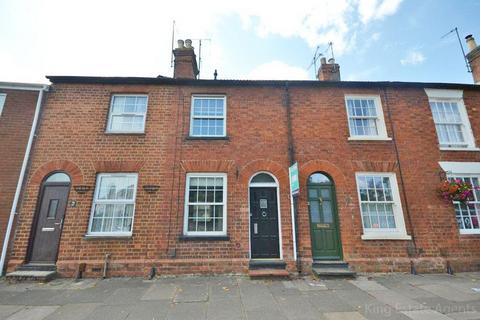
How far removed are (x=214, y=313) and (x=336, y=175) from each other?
5.24m

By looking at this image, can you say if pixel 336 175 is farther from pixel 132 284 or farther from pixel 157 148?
pixel 132 284

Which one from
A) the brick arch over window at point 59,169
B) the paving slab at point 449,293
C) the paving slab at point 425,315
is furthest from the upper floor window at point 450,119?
the brick arch over window at point 59,169

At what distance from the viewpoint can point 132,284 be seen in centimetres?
562

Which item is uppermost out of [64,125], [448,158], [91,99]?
[91,99]

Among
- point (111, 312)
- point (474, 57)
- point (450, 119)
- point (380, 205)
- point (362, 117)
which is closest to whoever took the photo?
point (111, 312)

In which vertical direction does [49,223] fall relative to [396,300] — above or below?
above

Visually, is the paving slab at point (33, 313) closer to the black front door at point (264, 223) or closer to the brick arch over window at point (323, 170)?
the black front door at point (264, 223)

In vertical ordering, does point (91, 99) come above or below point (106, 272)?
above

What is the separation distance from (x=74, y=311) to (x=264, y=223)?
15.8ft

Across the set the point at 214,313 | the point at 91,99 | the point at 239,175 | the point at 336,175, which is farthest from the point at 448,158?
the point at 91,99

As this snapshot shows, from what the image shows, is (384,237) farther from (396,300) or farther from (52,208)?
→ (52,208)

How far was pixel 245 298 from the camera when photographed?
15.6 feet

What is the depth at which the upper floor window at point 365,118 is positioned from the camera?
25.3 feet

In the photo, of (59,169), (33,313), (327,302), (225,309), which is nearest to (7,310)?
(33,313)
